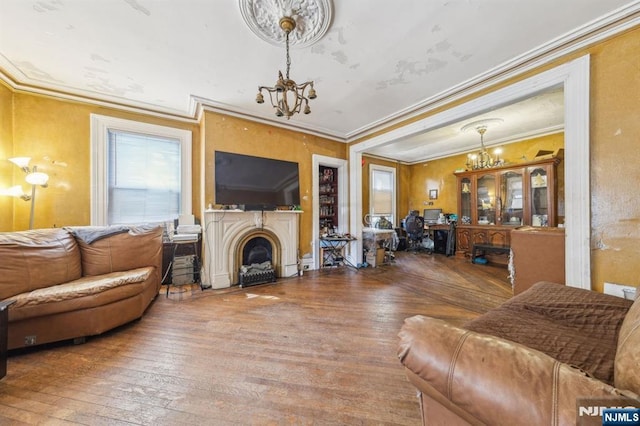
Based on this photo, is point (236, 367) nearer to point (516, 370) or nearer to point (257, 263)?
point (516, 370)

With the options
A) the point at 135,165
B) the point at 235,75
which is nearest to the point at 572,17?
the point at 235,75

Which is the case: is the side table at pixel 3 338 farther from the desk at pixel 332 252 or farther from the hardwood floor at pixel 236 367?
the desk at pixel 332 252

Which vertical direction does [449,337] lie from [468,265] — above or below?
above

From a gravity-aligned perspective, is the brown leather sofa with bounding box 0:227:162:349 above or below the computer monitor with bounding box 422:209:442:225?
below

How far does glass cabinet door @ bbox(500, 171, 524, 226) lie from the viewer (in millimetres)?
4852

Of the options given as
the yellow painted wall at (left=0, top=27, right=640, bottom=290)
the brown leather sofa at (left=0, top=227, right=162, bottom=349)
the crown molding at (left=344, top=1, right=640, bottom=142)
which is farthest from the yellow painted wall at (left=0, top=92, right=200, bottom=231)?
the crown molding at (left=344, top=1, right=640, bottom=142)

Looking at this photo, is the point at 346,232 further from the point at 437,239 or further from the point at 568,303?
the point at 568,303

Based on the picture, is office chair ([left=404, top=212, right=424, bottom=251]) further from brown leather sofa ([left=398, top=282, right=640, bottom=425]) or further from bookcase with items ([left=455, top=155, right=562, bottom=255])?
brown leather sofa ([left=398, top=282, right=640, bottom=425])

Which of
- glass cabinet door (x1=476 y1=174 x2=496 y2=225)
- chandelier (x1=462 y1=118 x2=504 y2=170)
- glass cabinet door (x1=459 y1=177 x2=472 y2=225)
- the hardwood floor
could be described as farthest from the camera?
glass cabinet door (x1=459 y1=177 x2=472 y2=225)

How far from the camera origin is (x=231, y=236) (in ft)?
11.8

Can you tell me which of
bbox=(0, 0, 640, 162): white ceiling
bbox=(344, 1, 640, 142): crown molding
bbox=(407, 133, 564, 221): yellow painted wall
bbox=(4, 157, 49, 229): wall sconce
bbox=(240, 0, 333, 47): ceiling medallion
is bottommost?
bbox=(4, 157, 49, 229): wall sconce

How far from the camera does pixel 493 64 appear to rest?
2.53 m

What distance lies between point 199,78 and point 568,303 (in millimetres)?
4193

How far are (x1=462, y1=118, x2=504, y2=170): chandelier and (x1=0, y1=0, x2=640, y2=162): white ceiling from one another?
703mm
